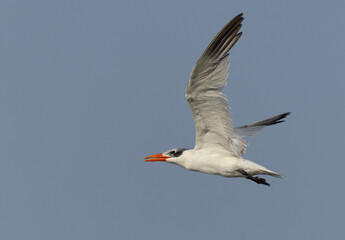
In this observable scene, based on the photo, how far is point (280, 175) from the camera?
14570 millimetres

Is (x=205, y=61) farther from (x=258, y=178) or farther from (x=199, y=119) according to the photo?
(x=258, y=178)

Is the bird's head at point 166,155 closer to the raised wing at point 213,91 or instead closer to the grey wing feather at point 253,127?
the raised wing at point 213,91

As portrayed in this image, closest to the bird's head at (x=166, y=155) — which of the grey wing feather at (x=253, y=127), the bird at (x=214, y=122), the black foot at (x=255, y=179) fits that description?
the bird at (x=214, y=122)

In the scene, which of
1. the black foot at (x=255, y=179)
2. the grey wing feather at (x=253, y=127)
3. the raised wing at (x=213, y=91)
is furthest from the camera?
the grey wing feather at (x=253, y=127)

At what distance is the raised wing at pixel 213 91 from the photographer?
13.5 m

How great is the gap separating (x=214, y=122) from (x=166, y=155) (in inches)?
75.5

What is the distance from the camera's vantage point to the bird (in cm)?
1350

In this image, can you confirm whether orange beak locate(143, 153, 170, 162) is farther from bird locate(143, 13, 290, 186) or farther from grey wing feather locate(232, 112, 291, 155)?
grey wing feather locate(232, 112, 291, 155)

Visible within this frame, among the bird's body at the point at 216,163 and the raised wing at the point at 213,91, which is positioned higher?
the raised wing at the point at 213,91

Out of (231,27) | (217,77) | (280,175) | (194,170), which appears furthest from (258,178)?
(231,27)

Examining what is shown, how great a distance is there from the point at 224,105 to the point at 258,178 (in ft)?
7.08

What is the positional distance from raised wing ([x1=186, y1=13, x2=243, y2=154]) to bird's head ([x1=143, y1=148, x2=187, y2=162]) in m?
0.68

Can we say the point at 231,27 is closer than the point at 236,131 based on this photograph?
Yes

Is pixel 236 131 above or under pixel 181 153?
above
